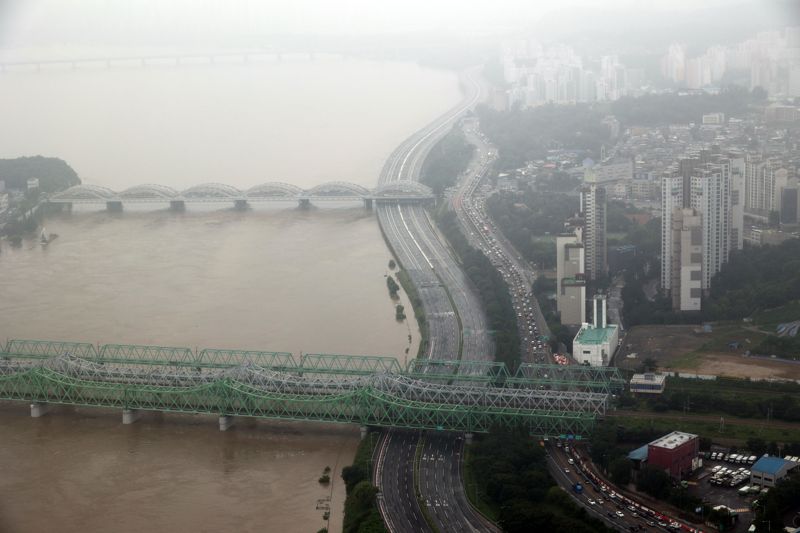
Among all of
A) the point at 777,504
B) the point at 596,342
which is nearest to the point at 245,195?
the point at 596,342

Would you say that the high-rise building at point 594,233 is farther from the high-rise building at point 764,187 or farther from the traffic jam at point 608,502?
the traffic jam at point 608,502

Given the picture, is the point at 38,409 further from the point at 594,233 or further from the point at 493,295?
the point at 594,233

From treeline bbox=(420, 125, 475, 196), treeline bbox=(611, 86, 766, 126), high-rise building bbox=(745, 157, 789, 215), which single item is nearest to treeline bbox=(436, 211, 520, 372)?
treeline bbox=(420, 125, 475, 196)

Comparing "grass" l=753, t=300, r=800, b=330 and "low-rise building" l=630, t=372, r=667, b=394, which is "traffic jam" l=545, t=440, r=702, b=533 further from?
"grass" l=753, t=300, r=800, b=330

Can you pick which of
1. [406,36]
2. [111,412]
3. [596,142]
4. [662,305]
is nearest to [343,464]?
[111,412]

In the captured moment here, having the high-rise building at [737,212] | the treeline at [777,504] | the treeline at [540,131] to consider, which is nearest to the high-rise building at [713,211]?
the high-rise building at [737,212]

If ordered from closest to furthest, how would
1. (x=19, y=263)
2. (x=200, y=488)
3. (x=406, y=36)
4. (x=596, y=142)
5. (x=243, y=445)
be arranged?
1. (x=200, y=488)
2. (x=243, y=445)
3. (x=19, y=263)
4. (x=596, y=142)
5. (x=406, y=36)

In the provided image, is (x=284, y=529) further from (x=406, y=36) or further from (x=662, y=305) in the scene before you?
(x=406, y=36)
